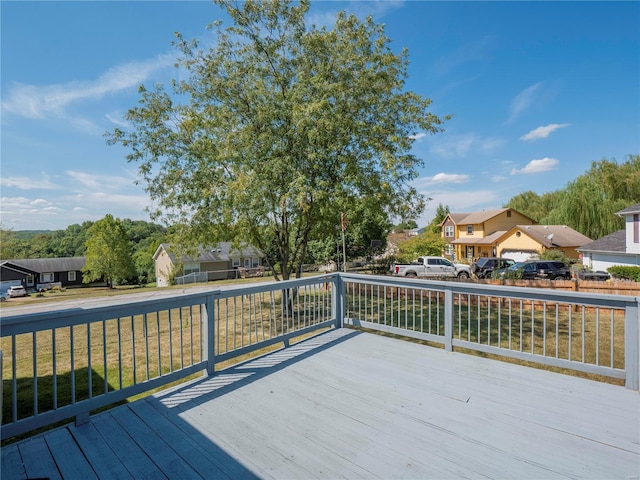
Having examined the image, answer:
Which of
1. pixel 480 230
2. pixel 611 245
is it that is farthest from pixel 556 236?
pixel 480 230

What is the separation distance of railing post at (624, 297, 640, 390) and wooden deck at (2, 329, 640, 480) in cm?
13

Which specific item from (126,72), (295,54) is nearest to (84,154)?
(126,72)

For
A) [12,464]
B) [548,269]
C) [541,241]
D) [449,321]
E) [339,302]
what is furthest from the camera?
[541,241]

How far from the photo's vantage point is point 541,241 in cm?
2242

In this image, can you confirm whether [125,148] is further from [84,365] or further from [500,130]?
[500,130]

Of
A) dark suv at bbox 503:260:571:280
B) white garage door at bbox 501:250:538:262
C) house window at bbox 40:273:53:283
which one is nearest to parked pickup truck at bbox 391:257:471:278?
dark suv at bbox 503:260:571:280

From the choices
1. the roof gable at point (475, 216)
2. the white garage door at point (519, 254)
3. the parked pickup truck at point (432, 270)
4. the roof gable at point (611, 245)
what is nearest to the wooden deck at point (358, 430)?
the parked pickup truck at point (432, 270)

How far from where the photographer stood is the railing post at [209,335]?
10.1 feet

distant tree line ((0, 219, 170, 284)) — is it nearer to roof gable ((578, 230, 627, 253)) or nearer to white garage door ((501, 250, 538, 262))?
roof gable ((578, 230, 627, 253))

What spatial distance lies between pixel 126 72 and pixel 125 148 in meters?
1.96

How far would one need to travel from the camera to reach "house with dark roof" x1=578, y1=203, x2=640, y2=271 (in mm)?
14977

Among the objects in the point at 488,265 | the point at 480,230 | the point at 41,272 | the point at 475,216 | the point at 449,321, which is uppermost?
the point at 475,216

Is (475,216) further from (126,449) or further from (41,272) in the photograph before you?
(41,272)

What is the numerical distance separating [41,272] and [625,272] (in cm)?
4872
